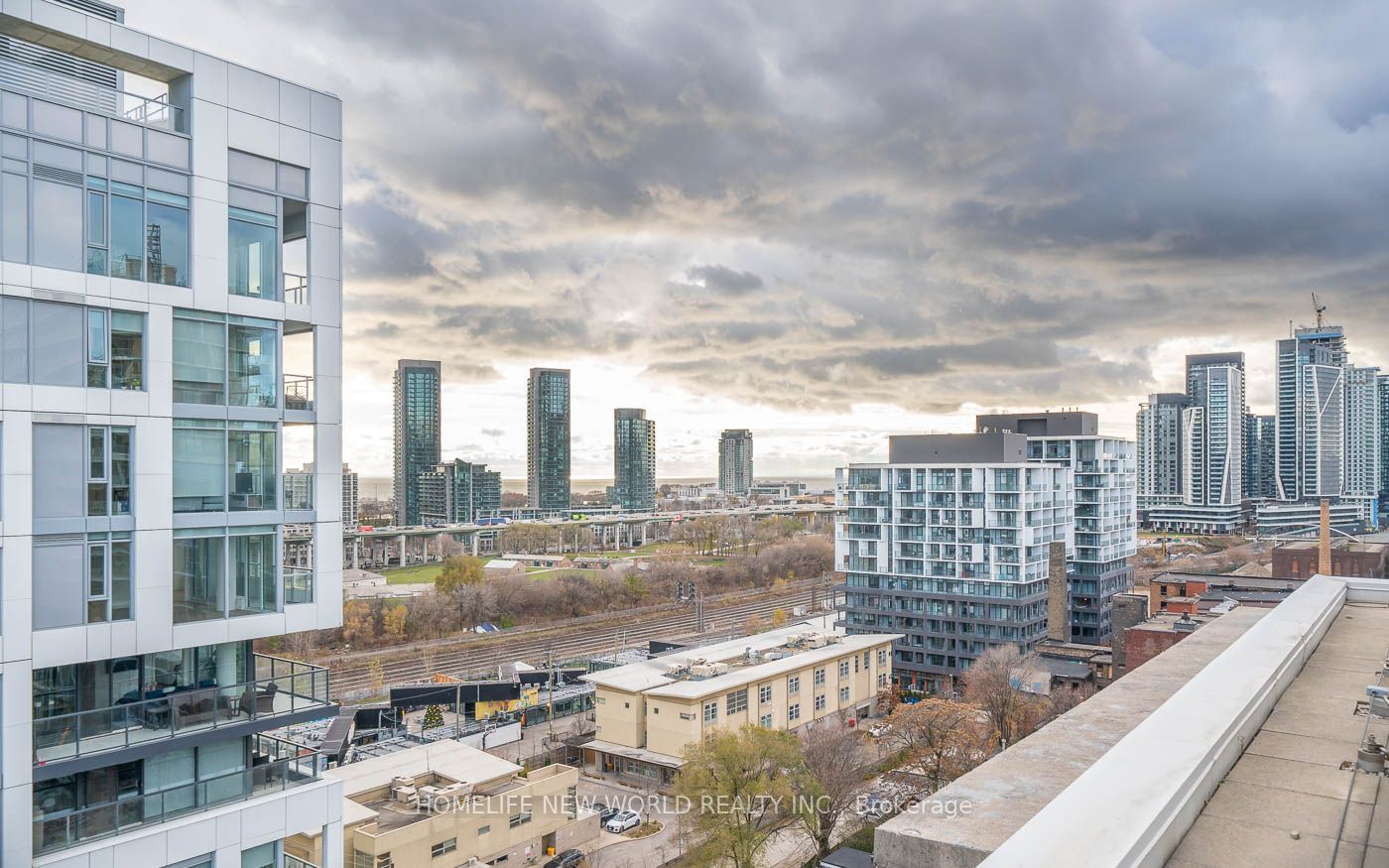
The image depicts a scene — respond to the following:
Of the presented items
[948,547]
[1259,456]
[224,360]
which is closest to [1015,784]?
[224,360]

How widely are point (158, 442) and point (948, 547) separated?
1738 inches

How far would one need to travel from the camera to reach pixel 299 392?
9.90 metres

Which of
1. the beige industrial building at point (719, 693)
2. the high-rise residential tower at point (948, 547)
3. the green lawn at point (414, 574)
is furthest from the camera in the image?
the green lawn at point (414, 574)

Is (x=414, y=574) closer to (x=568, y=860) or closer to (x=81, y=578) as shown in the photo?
(x=568, y=860)

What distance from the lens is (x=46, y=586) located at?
7828 millimetres

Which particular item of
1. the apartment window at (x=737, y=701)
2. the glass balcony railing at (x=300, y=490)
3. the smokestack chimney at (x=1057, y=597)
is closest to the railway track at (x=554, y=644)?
the apartment window at (x=737, y=701)

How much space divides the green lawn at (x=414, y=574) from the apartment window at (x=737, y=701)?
5320 cm

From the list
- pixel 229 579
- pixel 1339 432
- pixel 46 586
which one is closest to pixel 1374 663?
pixel 229 579

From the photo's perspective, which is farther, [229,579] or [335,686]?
[335,686]

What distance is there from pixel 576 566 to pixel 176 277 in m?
86.5

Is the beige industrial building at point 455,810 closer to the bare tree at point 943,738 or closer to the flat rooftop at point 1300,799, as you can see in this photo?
the bare tree at point 943,738

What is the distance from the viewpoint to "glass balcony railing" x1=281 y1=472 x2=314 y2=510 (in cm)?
982

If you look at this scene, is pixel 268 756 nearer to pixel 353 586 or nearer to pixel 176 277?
pixel 176 277

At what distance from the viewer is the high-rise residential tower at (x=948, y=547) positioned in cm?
4597
